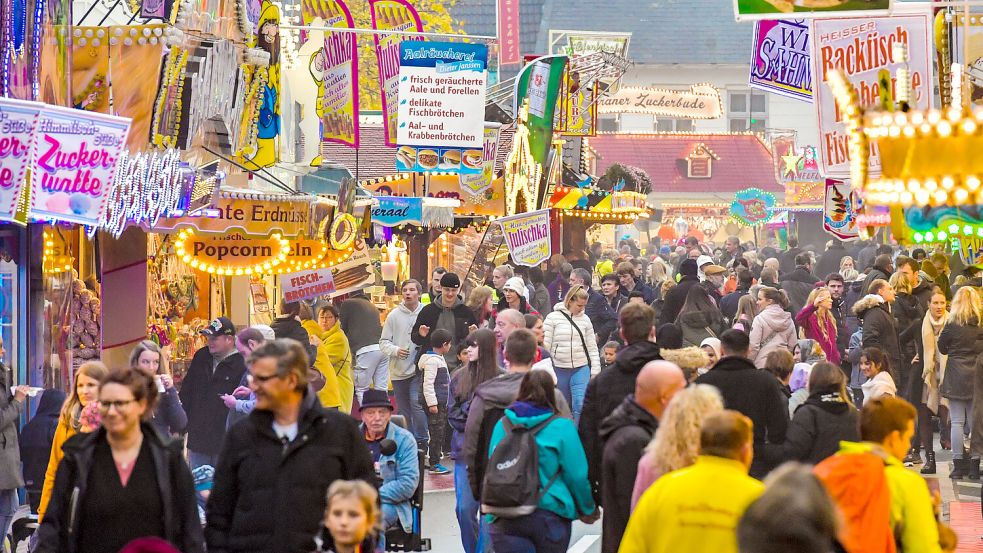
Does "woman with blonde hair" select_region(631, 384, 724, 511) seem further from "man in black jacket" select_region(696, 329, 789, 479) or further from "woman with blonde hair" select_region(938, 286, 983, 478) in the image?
"woman with blonde hair" select_region(938, 286, 983, 478)

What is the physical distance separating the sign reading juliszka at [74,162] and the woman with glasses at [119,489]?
4.41m

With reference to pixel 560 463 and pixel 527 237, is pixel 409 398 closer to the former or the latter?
pixel 527 237

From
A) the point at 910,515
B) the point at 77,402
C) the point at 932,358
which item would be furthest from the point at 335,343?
the point at 910,515

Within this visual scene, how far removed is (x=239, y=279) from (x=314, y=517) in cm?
1472

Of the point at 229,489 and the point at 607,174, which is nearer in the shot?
the point at 229,489

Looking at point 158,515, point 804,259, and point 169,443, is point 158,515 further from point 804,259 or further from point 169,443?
point 804,259

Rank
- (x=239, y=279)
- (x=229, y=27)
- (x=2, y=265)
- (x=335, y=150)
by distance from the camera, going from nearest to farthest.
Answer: (x=2, y=265)
(x=229, y=27)
(x=239, y=279)
(x=335, y=150)

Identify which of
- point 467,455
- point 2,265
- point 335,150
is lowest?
point 467,455

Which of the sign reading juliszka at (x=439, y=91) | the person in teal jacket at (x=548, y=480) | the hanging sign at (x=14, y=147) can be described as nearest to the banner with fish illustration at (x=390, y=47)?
the sign reading juliszka at (x=439, y=91)

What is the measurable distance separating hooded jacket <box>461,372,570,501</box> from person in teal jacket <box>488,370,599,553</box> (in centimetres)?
54

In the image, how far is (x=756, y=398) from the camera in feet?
29.5

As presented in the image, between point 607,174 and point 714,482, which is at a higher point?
point 607,174

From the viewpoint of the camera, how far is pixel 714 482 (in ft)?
18.8

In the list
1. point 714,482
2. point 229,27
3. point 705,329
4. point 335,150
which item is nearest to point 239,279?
point 229,27
